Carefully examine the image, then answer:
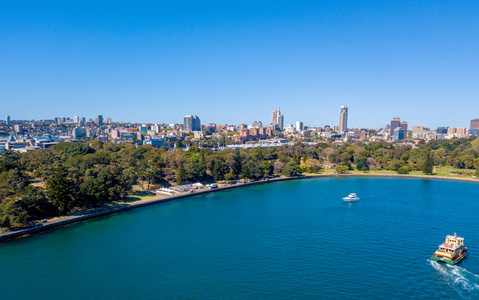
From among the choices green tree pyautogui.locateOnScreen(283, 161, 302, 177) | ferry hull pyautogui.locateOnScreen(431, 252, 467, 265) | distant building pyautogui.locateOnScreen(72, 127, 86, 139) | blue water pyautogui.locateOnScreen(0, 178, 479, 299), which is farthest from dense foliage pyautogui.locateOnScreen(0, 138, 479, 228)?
distant building pyautogui.locateOnScreen(72, 127, 86, 139)

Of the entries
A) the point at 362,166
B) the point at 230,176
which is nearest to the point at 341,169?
the point at 362,166

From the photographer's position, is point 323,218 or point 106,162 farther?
point 106,162

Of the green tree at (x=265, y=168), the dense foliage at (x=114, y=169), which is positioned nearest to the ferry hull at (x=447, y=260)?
the dense foliage at (x=114, y=169)

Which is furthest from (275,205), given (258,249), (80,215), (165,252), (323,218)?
(80,215)

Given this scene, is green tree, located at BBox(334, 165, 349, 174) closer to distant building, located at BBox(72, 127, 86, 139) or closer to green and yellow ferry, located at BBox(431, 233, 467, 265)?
green and yellow ferry, located at BBox(431, 233, 467, 265)

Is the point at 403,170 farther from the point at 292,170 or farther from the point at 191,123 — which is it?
the point at 191,123

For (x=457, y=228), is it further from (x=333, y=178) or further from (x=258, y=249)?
(x=333, y=178)

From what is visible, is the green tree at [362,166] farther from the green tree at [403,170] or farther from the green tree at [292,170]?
the green tree at [292,170]
